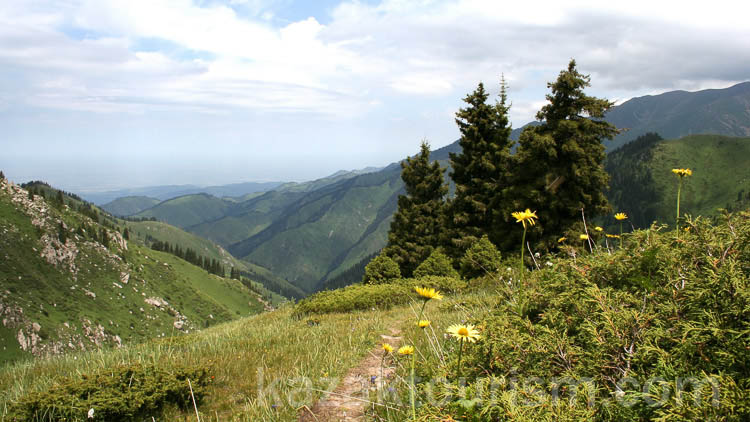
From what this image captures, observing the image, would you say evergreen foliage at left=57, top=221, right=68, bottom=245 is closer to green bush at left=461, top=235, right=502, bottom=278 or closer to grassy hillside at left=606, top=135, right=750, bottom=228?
green bush at left=461, top=235, right=502, bottom=278

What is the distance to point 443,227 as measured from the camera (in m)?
27.8

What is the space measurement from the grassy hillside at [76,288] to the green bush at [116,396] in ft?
273

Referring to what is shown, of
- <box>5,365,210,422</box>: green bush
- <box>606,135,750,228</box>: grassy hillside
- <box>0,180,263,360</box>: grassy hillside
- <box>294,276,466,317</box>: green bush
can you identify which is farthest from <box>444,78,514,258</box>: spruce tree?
<box>606,135,750,228</box>: grassy hillside

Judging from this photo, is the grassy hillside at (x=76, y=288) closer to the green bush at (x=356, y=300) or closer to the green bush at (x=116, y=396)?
the green bush at (x=356, y=300)

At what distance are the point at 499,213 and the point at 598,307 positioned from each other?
2171cm

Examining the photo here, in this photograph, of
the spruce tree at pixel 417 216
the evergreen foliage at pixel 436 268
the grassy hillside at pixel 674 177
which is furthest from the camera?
the grassy hillside at pixel 674 177

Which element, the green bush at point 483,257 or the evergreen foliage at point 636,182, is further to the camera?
the evergreen foliage at point 636,182

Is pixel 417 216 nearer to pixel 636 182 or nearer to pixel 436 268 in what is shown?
pixel 436 268

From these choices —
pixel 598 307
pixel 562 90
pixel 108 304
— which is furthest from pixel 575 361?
pixel 108 304

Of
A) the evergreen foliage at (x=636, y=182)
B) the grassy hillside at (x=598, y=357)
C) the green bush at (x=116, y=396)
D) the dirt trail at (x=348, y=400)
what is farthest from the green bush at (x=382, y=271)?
the evergreen foliage at (x=636, y=182)

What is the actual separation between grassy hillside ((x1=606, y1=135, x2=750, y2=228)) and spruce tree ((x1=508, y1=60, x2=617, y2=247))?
509ft

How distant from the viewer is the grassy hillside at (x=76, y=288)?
8169 cm

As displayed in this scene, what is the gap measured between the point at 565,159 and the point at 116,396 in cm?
2099

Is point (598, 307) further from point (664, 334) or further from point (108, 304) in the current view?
point (108, 304)
